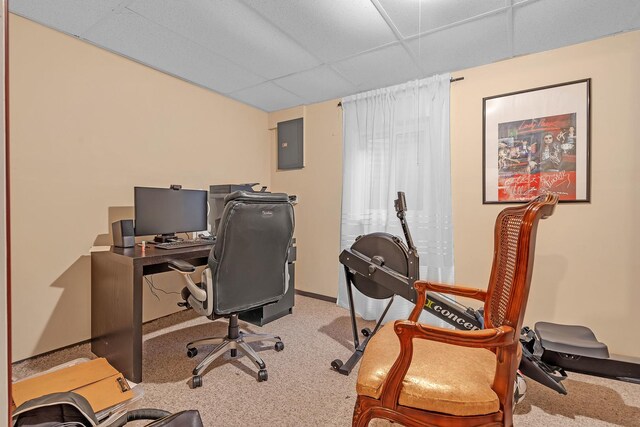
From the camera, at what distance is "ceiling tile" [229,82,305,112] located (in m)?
3.30

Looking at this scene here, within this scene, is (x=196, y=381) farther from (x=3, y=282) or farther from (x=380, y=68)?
(x=380, y=68)

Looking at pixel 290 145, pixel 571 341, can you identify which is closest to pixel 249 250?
pixel 571 341

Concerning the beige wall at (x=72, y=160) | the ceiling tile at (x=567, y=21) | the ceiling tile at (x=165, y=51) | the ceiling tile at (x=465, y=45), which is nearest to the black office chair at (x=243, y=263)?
the beige wall at (x=72, y=160)

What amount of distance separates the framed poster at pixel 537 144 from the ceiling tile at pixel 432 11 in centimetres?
92

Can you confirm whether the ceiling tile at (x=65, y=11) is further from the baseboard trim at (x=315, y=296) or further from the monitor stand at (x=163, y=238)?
the baseboard trim at (x=315, y=296)

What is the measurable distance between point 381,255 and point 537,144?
1.62 m

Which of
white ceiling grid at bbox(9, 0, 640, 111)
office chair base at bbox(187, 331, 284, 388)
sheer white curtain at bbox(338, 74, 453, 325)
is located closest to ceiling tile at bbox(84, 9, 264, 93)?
white ceiling grid at bbox(9, 0, 640, 111)

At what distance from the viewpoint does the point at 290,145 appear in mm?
3908

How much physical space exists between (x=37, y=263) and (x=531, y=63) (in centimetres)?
421

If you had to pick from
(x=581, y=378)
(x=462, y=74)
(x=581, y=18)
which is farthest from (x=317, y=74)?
(x=581, y=378)

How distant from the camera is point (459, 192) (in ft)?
9.26

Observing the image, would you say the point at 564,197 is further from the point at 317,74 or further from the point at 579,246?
the point at 317,74

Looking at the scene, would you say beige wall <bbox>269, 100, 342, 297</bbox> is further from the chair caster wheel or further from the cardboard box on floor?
the cardboard box on floor

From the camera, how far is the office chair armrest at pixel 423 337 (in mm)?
993
